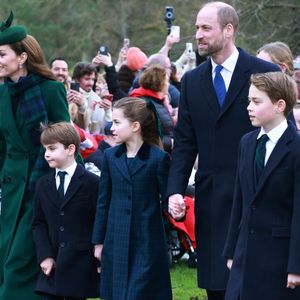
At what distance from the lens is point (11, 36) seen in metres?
7.24

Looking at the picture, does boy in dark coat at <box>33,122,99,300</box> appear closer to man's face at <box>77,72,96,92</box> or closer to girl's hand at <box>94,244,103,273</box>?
girl's hand at <box>94,244,103,273</box>

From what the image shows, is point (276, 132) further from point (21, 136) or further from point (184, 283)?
point (184, 283)

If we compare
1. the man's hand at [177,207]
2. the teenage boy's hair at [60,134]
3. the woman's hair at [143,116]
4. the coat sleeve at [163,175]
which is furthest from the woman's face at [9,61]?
the man's hand at [177,207]

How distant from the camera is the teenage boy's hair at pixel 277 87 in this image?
19.2 ft

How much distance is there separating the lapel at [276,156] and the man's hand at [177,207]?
0.73m

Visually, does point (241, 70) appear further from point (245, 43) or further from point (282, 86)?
point (245, 43)

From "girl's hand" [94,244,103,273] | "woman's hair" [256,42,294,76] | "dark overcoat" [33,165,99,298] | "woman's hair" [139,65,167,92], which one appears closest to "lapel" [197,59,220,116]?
"dark overcoat" [33,165,99,298]

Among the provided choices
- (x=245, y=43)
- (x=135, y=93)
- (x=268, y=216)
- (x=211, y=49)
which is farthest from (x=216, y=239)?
(x=245, y=43)

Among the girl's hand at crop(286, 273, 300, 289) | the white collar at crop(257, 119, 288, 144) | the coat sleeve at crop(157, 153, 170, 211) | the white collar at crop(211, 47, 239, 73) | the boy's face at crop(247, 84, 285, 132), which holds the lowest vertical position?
the girl's hand at crop(286, 273, 300, 289)

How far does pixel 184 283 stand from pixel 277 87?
3935 millimetres

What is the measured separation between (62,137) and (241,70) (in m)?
1.47

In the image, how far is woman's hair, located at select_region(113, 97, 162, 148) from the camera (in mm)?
7223

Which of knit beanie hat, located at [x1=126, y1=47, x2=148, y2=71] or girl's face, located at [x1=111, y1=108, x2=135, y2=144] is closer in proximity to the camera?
girl's face, located at [x1=111, y1=108, x2=135, y2=144]

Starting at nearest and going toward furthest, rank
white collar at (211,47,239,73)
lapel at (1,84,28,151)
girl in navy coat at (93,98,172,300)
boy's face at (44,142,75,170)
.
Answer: white collar at (211,47,239,73), girl in navy coat at (93,98,172,300), boy's face at (44,142,75,170), lapel at (1,84,28,151)
